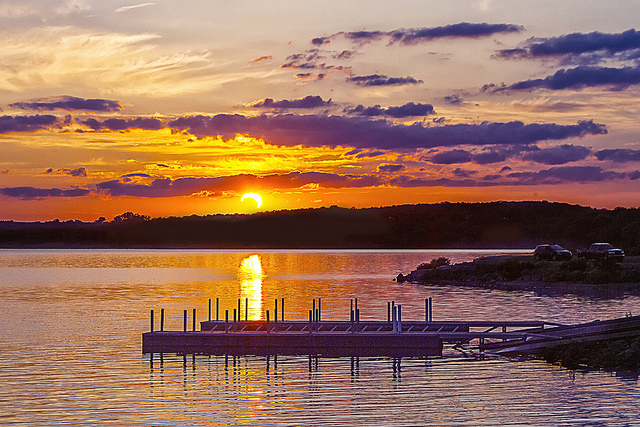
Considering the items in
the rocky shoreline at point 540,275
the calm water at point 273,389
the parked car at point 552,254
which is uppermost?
the parked car at point 552,254

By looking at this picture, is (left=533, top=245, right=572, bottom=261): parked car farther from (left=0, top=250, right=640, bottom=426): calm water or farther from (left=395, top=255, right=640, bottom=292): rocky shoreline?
(left=0, top=250, right=640, bottom=426): calm water

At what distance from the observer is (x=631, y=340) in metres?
35.1

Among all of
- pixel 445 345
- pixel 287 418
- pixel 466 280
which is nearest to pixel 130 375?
pixel 287 418

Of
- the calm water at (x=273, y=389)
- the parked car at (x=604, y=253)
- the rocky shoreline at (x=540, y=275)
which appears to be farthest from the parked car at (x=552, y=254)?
the calm water at (x=273, y=389)

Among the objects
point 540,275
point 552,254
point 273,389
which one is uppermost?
point 552,254

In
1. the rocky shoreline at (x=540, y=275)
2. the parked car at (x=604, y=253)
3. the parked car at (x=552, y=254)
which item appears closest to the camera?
the rocky shoreline at (x=540, y=275)

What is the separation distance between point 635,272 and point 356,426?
60142mm

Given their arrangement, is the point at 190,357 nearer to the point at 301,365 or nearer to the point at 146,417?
the point at 301,365

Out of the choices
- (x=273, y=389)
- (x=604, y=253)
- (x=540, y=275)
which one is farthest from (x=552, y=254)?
(x=273, y=389)

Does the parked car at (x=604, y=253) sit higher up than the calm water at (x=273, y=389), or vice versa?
the parked car at (x=604, y=253)

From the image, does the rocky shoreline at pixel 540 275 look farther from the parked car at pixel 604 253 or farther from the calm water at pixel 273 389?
the calm water at pixel 273 389

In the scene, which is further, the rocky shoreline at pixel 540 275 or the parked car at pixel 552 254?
the parked car at pixel 552 254

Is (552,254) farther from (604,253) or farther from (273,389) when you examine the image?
(273,389)

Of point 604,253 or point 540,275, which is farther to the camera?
point 540,275
